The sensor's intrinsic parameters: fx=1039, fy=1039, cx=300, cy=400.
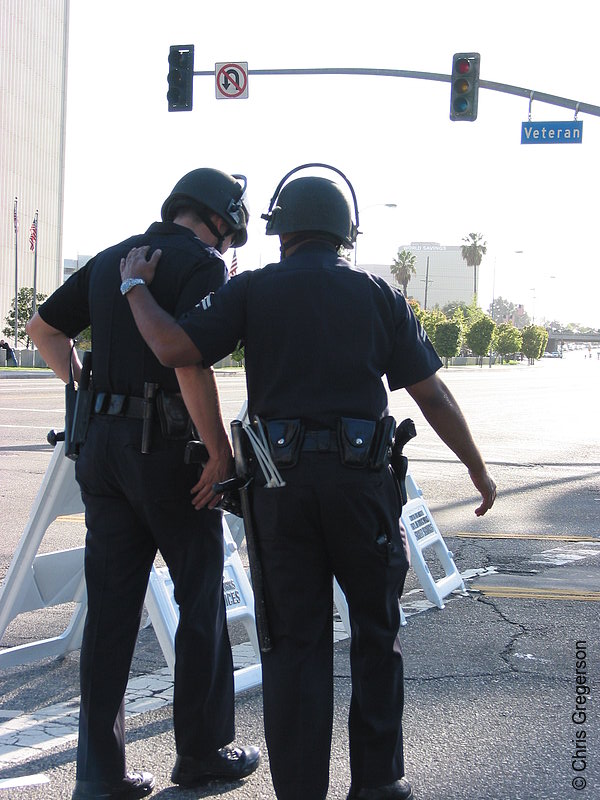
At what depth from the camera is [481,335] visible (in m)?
95.9

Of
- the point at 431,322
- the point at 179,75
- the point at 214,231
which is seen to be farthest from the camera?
the point at 431,322

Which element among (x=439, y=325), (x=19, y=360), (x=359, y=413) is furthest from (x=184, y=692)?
(x=439, y=325)

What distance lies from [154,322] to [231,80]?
14285 mm

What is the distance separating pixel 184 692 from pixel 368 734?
2.17ft

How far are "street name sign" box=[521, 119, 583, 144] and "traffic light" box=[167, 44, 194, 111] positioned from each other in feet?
Answer: 18.8

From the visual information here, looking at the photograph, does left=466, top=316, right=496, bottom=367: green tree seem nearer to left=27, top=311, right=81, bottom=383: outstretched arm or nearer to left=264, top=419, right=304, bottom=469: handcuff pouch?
left=27, top=311, right=81, bottom=383: outstretched arm

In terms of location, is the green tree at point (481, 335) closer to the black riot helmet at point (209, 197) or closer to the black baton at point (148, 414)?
the black riot helmet at point (209, 197)

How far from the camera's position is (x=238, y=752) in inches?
137

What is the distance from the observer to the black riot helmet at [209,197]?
344 cm

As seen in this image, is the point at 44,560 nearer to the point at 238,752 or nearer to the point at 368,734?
the point at 238,752

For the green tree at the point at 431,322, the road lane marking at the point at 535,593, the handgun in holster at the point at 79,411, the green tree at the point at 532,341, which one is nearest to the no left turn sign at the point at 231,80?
the road lane marking at the point at 535,593

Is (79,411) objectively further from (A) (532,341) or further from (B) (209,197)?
(A) (532,341)

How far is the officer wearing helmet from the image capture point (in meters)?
3.27

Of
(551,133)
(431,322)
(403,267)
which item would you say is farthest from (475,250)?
(551,133)
